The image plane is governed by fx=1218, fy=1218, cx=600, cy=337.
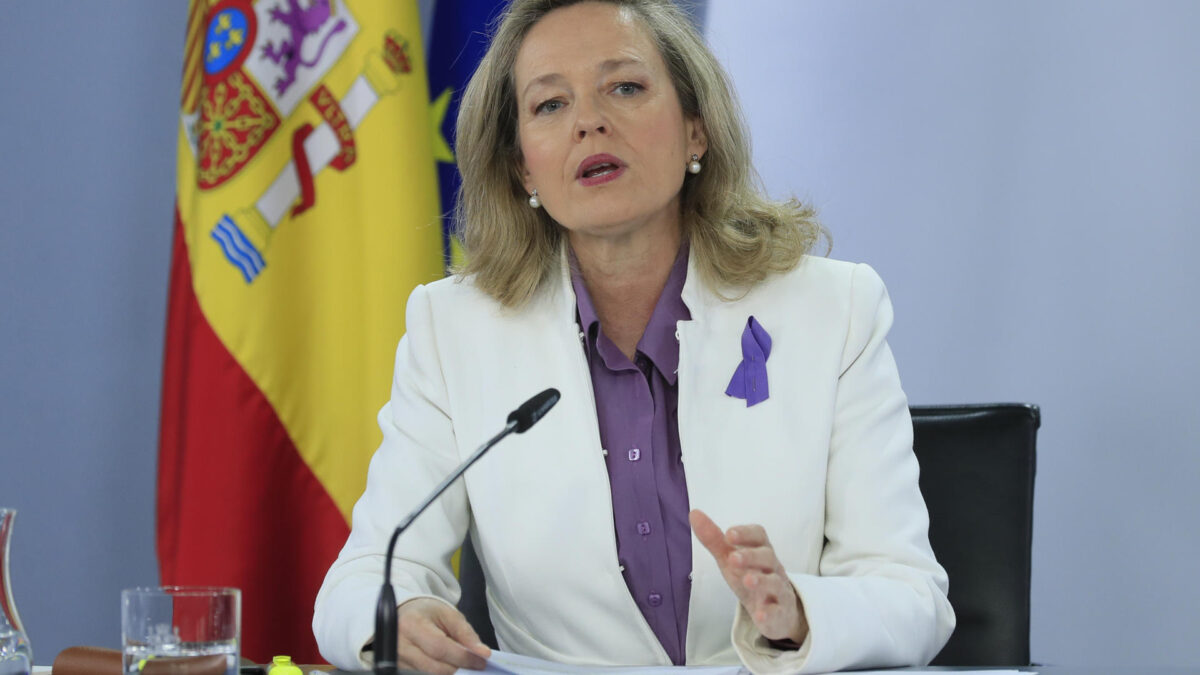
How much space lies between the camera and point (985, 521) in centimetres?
173

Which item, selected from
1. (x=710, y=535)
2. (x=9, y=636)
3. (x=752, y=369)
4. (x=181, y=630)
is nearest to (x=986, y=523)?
(x=752, y=369)

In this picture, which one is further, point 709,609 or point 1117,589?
point 1117,589

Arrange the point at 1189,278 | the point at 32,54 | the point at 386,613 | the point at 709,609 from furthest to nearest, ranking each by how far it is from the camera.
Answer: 1. the point at 32,54
2. the point at 1189,278
3. the point at 709,609
4. the point at 386,613

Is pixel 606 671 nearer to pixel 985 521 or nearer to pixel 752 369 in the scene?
pixel 752 369

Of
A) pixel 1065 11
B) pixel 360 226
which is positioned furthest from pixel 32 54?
pixel 1065 11

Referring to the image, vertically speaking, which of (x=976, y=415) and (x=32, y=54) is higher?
(x=32, y=54)

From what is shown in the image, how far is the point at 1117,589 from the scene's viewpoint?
2.42m

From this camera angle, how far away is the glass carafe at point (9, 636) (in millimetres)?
1109

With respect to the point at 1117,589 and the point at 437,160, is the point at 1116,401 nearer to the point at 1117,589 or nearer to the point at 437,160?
the point at 1117,589

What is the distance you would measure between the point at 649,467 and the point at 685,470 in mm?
54

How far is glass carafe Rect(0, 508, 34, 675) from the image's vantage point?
111 cm

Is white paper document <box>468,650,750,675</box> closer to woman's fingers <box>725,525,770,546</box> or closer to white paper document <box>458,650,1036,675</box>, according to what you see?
white paper document <box>458,650,1036,675</box>

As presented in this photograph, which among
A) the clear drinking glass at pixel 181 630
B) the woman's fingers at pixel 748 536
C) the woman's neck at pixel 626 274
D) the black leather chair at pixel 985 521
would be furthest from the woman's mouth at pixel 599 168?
the clear drinking glass at pixel 181 630

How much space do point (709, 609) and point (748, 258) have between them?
548 mm
